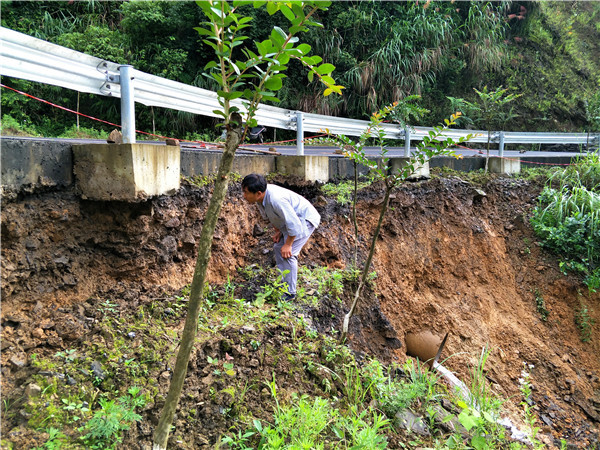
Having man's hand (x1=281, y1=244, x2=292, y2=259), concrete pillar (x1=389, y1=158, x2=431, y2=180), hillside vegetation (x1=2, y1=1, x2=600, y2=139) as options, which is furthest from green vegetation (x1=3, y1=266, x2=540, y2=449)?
hillside vegetation (x1=2, y1=1, x2=600, y2=139)

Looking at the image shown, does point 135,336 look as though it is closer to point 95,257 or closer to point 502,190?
point 95,257

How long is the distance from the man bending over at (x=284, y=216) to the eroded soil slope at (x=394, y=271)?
514 millimetres

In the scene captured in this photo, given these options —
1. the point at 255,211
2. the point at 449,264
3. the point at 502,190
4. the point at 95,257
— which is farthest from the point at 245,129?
the point at 502,190

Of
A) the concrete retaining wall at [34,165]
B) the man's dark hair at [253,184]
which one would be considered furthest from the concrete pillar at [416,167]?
the concrete retaining wall at [34,165]

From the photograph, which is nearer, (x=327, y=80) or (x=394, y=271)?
(x=327, y=80)

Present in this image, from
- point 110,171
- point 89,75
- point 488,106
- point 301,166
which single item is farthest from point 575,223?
point 89,75

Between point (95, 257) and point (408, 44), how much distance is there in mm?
13345

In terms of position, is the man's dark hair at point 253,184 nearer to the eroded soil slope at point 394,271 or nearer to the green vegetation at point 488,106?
the eroded soil slope at point 394,271

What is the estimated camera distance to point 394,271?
6320 millimetres

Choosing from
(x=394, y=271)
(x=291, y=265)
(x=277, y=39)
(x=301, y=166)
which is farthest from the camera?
(x=394, y=271)

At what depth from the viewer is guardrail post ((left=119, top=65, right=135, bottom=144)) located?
3244 mm

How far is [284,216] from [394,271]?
2743mm

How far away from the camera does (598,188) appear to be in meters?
8.51

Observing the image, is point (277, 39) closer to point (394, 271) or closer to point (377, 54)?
point (394, 271)
